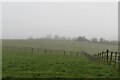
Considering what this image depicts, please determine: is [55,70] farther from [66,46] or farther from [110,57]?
[66,46]

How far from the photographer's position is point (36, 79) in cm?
1165

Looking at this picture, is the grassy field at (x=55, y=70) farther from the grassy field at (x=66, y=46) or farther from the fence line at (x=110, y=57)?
the grassy field at (x=66, y=46)

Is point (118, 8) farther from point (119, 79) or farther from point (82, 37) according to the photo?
point (82, 37)

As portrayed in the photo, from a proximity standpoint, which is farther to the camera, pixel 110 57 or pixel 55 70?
pixel 110 57

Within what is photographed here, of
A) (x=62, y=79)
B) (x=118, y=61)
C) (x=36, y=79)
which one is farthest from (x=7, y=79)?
(x=118, y=61)

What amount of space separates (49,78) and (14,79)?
1580mm

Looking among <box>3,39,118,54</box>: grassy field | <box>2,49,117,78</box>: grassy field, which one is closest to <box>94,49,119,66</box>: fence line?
<box>2,49,117,78</box>: grassy field

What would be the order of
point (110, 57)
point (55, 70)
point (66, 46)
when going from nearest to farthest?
point (55, 70), point (110, 57), point (66, 46)

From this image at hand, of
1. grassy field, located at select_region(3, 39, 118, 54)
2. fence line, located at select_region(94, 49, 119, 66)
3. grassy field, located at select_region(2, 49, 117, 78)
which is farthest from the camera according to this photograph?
grassy field, located at select_region(3, 39, 118, 54)

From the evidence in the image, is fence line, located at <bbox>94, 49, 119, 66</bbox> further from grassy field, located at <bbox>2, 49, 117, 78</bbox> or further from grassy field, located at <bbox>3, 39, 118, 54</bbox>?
grassy field, located at <bbox>3, 39, 118, 54</bbox>

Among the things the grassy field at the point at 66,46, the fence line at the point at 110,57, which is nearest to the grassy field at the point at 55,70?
the fence line at the point at 110,57

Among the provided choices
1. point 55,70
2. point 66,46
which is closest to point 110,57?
point 55,70

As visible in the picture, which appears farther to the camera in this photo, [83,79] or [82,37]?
[82,37]

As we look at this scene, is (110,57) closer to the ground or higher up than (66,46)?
higher up
